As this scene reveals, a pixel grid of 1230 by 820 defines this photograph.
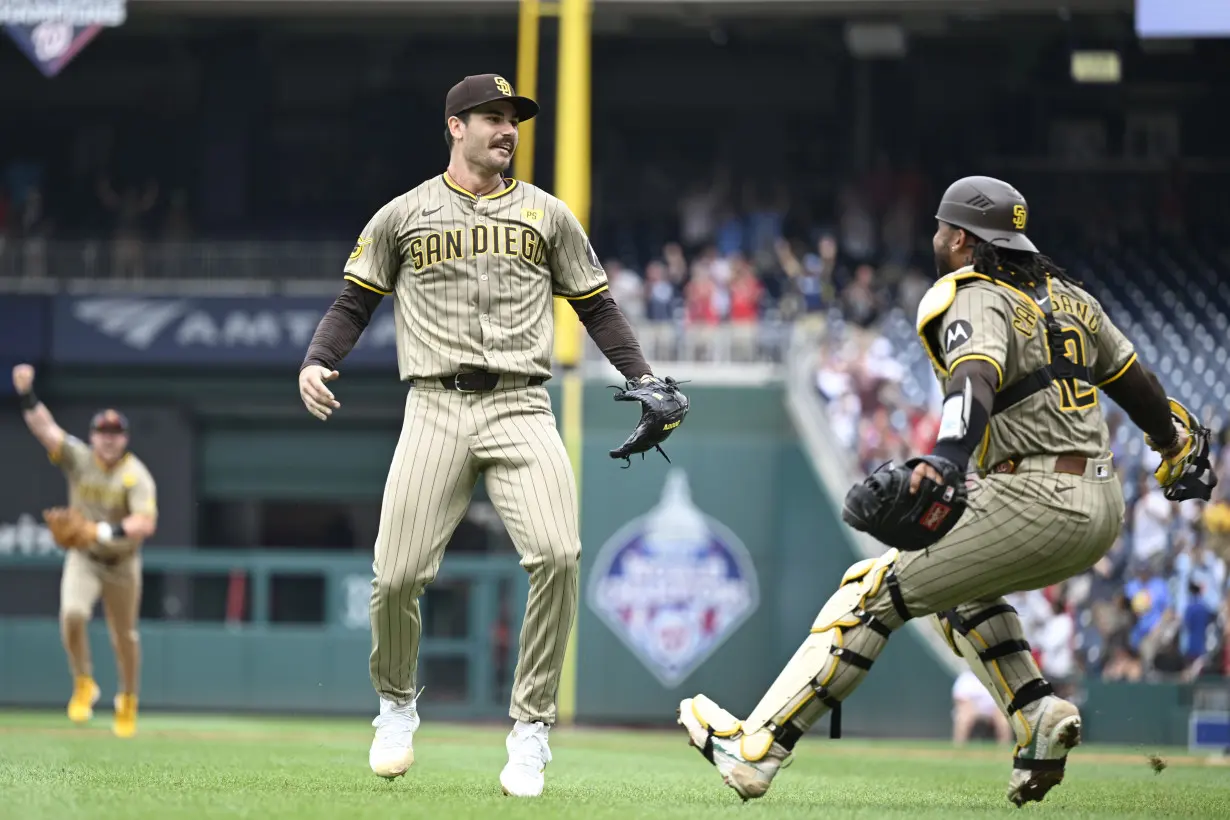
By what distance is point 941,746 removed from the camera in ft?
46.9

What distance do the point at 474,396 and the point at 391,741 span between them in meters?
1.18

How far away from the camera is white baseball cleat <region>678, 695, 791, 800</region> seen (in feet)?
18.3

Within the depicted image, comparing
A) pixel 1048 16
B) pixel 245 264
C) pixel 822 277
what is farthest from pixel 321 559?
pixel 1048 16

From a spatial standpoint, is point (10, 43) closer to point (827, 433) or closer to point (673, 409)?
point (827, 433)

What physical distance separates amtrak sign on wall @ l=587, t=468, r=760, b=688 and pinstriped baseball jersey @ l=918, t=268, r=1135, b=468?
40.3 ft

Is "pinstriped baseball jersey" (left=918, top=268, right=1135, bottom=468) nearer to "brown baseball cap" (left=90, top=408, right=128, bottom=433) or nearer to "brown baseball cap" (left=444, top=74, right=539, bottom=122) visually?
"brown baseball cap" (left=444, top=74, right=539, bottom=122)

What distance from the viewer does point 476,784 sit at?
6551 mm

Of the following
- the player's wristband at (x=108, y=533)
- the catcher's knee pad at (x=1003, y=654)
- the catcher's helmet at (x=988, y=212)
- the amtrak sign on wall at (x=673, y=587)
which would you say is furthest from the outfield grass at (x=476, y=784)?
the amtrak sign on wall at (x=673, y=587)

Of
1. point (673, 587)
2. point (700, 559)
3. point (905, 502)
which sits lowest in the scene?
point (673, 587)

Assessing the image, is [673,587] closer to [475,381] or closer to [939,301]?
[475,381]

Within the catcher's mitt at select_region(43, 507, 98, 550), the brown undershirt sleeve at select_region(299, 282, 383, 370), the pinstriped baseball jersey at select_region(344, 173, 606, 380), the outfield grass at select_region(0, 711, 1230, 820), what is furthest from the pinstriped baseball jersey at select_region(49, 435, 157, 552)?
the pinstriped baseball jersey at select_region(344, 173, 606, 380)

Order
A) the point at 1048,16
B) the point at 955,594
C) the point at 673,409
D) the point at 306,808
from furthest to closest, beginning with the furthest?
the point at 1048,16
the point at 673,409
the point at 955,594
the point at 306,808

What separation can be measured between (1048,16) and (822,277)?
4334 millimetres

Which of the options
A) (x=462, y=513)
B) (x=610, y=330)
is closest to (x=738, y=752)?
(x=462, y=513)
